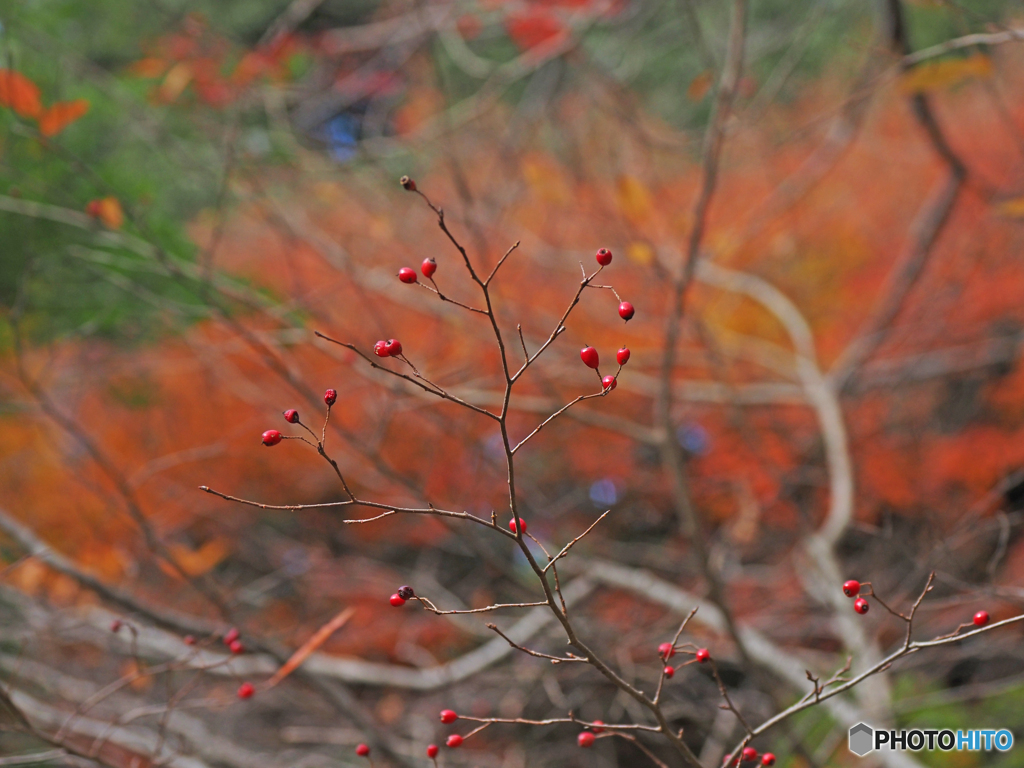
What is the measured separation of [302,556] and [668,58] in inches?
261

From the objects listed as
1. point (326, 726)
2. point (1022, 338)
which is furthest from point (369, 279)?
point (1022, 338)

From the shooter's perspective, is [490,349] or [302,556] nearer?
[490,349]

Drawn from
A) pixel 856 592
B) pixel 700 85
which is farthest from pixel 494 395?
pixel 856 592

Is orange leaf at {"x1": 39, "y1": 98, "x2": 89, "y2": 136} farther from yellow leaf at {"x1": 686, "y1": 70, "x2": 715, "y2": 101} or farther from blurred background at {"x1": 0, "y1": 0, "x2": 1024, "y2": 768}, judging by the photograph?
yellow leaf at {"x1": 686, "y1": 70, "x2": 715, "y2": 101}

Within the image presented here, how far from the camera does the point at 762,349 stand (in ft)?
13.1

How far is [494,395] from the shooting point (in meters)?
2.65

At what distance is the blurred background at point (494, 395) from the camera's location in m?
2.27

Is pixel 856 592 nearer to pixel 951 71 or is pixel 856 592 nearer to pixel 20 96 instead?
pixel 951 71

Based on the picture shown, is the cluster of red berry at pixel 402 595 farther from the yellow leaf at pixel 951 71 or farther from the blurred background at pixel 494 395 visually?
the yellow leaf at pixel 951 71

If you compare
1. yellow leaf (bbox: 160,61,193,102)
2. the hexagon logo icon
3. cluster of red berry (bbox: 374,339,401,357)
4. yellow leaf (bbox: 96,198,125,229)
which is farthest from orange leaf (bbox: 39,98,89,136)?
the hexagon logo icon

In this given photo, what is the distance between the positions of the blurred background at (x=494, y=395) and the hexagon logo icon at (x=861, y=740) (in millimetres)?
67

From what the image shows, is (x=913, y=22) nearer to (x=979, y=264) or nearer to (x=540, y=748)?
(x=979, y=264)

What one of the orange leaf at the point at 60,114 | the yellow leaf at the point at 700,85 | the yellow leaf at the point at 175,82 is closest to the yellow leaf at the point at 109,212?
the orange leaf at the point at 60,114

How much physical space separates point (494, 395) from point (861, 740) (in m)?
1.49
